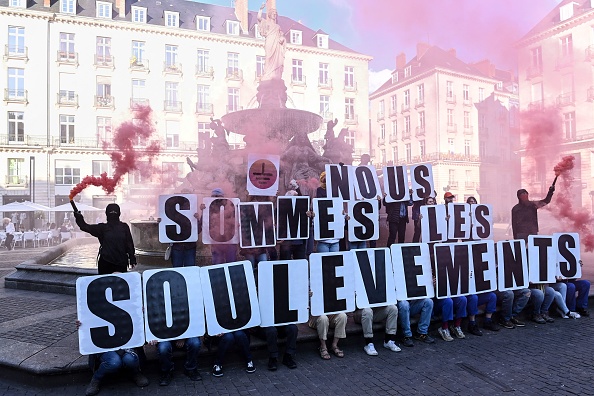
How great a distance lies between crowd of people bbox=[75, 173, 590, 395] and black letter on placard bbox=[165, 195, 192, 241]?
0.15 metres

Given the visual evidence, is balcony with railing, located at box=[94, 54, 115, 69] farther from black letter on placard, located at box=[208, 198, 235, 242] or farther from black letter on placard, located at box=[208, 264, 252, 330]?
black letter on placard, located at box=[208, 264, 252, 330]

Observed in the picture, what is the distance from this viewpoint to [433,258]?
22.1 ft

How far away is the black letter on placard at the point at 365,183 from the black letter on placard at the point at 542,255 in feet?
9.39

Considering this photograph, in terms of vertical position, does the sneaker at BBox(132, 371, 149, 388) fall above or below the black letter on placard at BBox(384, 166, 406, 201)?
below

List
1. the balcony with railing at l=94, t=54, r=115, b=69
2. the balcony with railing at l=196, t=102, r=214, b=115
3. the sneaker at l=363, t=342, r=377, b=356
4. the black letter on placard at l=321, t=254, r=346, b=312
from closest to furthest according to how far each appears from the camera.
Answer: the sneaker at l=363, t=342, r=377, b=356 → the black letter on placard at l=321, t=254, r=346, b=312 → the balcony with railing at l=94, t=54, r=115, b=69 → the balcony with railing at l=196, t=102, r=214, b=115

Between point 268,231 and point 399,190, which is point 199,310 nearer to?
point 268,231

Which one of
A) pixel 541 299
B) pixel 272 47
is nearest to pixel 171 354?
pixel 541 299

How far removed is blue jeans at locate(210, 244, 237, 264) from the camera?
A: 661cm

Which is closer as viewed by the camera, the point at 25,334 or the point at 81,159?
the point at 25,334

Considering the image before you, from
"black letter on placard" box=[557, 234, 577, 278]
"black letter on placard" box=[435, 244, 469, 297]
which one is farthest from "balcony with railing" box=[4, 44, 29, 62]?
"black letter on placard" box=[557, 234, 577, 278]

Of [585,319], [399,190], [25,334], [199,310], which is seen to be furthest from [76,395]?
[585,319]

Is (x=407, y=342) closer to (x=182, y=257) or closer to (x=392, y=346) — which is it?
(x=392, y=346)

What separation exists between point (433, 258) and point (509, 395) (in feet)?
8.02

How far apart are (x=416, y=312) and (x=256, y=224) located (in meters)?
2.72
